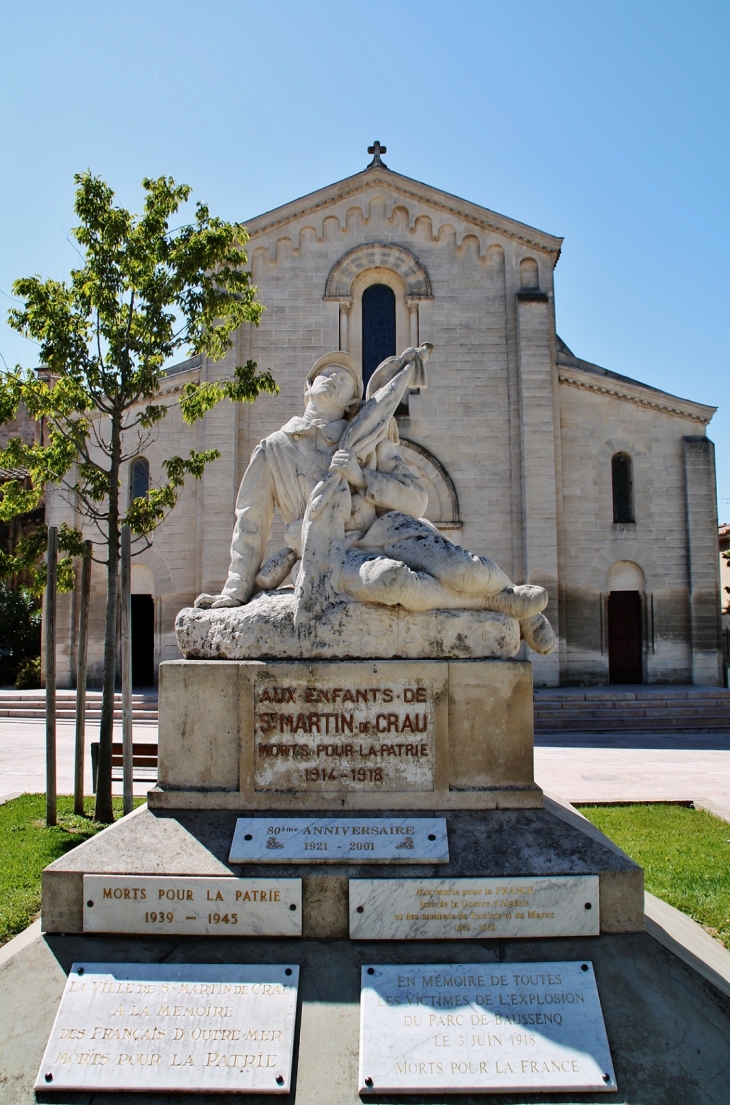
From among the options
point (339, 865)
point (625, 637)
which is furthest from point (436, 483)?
point (339, 865)

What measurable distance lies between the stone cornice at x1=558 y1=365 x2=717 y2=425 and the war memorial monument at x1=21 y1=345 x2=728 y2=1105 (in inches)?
655

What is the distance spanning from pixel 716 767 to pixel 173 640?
493 inches

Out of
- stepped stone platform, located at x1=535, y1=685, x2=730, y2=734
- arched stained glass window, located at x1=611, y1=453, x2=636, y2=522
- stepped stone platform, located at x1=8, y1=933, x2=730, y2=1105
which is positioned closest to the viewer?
stepped stone platform, located at x1=8, y1=933, x2=730, y2=1105

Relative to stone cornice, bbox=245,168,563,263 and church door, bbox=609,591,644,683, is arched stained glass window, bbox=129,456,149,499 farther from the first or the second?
church door, bbox=609,591,644,683

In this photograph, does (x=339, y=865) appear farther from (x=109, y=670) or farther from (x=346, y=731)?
(x=109, y=670)

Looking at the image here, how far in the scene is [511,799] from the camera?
4105 millimetres

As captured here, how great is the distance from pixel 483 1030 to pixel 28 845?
5115 mm

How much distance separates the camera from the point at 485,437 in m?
20.1

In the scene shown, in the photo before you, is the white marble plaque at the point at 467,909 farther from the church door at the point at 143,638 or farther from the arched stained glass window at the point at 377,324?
the arched stained glass window at the point at 377,324

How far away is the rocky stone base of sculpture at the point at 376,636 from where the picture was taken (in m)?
4.22

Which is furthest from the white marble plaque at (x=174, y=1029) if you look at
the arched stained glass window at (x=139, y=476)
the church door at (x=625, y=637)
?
the church door at (x=625, y=637)

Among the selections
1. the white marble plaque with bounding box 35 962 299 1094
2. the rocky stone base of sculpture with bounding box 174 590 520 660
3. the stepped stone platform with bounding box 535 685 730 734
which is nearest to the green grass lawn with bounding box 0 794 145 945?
the white marble plaque with bounding box 35 962 299 1094

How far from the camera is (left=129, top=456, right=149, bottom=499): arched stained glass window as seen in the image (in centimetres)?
2019

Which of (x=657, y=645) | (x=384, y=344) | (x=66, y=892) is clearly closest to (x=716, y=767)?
(x=657, y=645)
